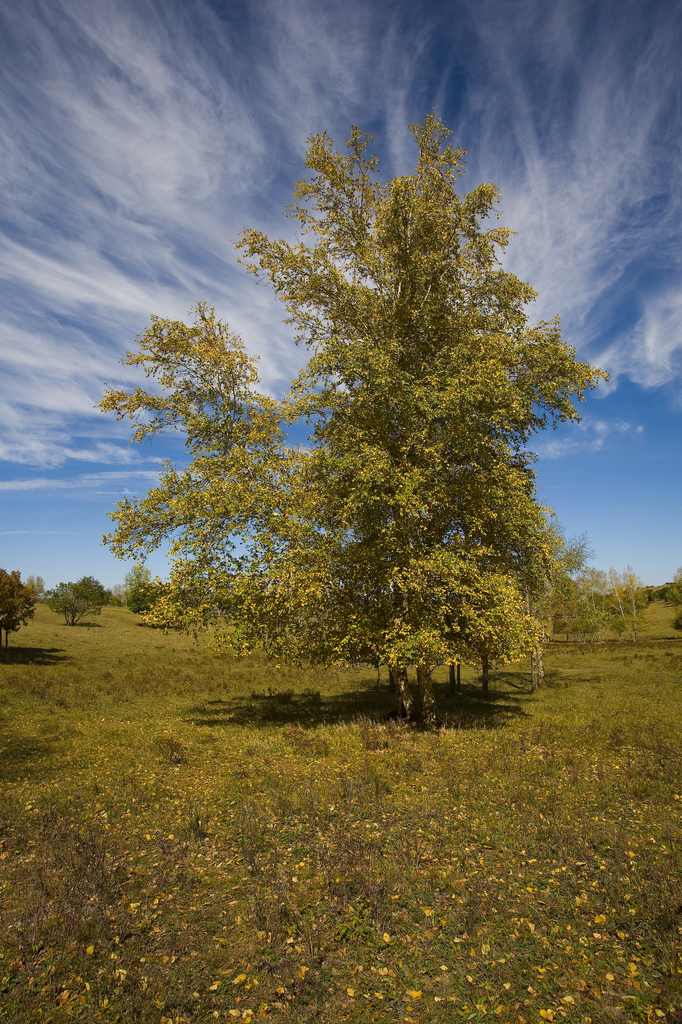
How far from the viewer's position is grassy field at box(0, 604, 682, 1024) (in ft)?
18.1

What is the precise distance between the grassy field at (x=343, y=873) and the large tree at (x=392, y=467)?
3.74 metres

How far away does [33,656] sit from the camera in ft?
132

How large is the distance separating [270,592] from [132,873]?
9.38 meters

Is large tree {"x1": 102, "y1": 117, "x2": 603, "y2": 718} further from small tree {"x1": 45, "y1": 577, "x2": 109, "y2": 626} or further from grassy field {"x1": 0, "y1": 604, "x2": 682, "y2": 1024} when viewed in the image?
small tree {"x1": 45, "y1": 577, "x2": 109, "y2": 626}

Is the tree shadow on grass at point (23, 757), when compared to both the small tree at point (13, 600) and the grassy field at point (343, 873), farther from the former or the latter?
the small tree at point (13, 600)

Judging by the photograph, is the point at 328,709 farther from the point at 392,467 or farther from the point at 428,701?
the point at 392,467

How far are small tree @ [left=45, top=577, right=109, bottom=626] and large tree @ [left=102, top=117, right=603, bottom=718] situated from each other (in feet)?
191

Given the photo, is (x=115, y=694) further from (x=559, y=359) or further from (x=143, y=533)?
(x=559, y=359)

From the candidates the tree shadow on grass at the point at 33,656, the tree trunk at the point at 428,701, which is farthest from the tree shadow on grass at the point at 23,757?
the tree shadow on grass at the point at 33,656

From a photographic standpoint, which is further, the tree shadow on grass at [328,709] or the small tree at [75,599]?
the small tree at [75,599]

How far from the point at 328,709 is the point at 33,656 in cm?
2975

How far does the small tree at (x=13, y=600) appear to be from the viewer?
38469mm

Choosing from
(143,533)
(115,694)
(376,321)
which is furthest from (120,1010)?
(115,694)

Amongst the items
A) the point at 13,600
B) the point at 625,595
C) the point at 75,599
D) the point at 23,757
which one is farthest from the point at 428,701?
the point at 625,595
